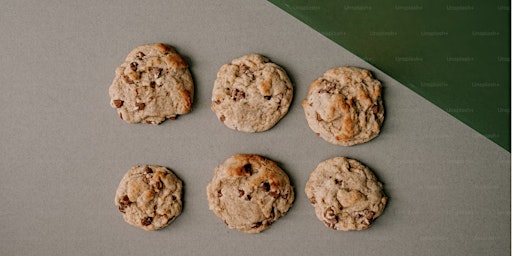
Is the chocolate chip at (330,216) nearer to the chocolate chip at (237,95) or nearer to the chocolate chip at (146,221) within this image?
the chocolate chip at (237,95)

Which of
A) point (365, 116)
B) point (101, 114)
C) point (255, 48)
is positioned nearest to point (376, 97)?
point (365, 116)

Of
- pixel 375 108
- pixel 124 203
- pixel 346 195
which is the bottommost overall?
pixel 346 195

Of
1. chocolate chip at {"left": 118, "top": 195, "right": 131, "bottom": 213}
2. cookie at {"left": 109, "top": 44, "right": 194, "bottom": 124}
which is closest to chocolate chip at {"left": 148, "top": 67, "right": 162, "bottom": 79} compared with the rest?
cookie at {"left": 109, "top": 44, "right": 194, "bottom": 124}
